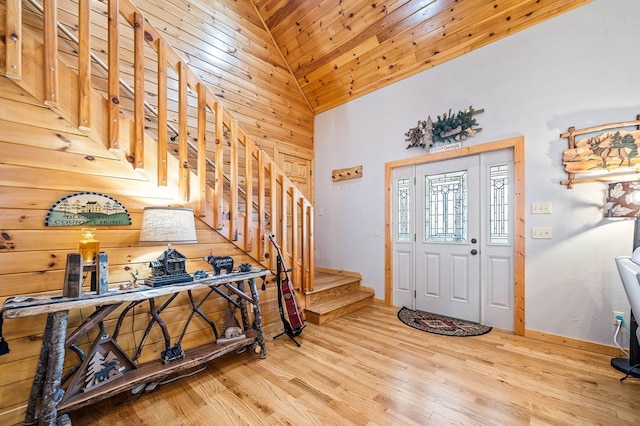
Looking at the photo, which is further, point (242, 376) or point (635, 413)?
point (242, 376)

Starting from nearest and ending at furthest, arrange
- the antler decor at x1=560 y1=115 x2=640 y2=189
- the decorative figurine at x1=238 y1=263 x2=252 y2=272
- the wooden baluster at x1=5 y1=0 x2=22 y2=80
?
the wooden baluster at x1=5 y1=0 x2=22 y2=80 < the antler decor at x1=560 y1=115 x2=640 y2=189 < the decorative figurine at x1=238 y1=263 x2=252 y2=272

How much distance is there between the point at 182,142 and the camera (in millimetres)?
2266

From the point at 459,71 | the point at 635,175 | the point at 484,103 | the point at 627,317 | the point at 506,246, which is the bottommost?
the point at 627,317

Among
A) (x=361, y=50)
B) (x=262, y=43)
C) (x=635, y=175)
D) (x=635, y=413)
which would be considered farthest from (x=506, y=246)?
(x=262, y=43)

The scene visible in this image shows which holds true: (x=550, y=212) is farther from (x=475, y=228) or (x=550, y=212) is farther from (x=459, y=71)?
(x=459, y=71)

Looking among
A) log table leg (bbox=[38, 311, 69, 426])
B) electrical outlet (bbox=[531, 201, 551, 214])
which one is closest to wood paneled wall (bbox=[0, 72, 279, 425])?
log table leg (bbox=[38, 311, 69, 426])

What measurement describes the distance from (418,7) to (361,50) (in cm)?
91

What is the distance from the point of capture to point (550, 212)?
107 inches

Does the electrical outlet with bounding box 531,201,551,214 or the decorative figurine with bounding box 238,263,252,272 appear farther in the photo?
the electrical outlet with bounding box 531,201,551,214

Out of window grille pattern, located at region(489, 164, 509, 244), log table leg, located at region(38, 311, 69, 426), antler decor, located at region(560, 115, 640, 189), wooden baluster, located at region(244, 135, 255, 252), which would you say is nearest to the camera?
log table leg, located at region(38, 311, 69, 426)

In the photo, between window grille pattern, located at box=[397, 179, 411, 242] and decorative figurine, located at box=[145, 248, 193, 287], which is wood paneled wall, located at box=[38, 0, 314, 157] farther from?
window grille pattern, located at box=[397, 179, 411, 242]

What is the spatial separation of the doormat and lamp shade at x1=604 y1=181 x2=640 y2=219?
164cm

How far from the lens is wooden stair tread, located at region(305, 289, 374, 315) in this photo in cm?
325

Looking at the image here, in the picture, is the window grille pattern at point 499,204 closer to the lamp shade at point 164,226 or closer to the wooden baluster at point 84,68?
the lamp shade at point 164,226
